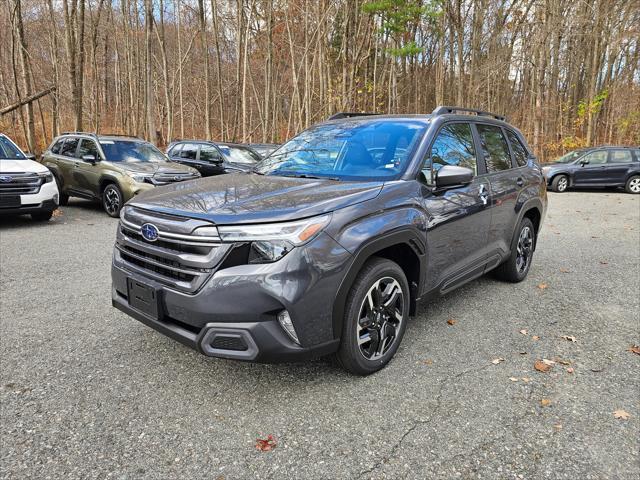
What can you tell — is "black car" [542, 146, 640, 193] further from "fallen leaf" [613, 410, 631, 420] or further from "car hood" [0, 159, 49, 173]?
"car hood" [0, 159, 49, 173]

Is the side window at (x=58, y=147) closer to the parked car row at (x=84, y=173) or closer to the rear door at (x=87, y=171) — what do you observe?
the parked car row at (x=84, y=173)

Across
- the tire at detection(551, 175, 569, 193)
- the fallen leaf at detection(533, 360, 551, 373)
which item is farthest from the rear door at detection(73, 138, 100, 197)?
the tire at detection(551, 175, 569, 193)

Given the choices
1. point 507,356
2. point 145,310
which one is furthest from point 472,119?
point 145,310

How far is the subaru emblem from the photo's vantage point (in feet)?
8.27

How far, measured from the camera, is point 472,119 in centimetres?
404

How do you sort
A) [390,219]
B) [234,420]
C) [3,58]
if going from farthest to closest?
[3,58], [390,219], [234,420]

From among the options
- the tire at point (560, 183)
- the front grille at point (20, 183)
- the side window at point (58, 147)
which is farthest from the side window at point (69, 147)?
the tire at point (560, 183)

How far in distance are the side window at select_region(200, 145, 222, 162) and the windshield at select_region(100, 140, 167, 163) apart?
6.80 ft

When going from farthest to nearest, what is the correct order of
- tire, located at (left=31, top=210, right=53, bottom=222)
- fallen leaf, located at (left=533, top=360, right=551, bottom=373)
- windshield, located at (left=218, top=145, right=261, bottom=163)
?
windshield, located at (left=218, top=145, right=261, bottom=163)
tire, located at (left=31, top=210, right=53, bottom=222)
fallen leaf, located at (left=533, top=360, right=551, bottom=373)

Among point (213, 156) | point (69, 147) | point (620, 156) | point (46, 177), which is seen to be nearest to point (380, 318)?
point (46, 177)

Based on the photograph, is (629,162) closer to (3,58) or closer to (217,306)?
(217,306)

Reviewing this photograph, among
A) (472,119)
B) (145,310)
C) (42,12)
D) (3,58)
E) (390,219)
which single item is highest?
(42,12)

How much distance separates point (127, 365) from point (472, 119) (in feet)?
11.7

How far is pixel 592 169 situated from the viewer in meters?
15.3
